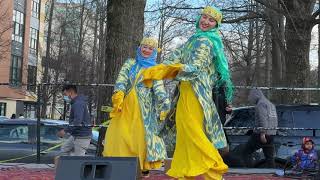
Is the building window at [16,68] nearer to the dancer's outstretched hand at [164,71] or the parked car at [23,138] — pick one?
the parked car at [23,138]

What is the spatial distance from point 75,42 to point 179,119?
40620 millimetres

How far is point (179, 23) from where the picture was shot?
22047 mm

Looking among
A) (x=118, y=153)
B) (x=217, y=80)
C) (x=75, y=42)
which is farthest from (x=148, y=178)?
(x=75, y=42)

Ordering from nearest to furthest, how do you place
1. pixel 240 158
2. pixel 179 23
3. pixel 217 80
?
pixel 217 80 → pixel 240 158 → pixel 179 23

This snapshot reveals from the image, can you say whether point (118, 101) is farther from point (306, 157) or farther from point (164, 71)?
point (306, 157)

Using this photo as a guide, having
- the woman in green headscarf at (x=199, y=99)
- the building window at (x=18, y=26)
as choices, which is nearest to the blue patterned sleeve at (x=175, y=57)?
the woman in green headscarf at (x=199, y=99)

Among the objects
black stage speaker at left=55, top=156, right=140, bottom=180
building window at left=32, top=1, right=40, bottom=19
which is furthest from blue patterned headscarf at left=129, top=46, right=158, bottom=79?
building window at left=32, top=1, right=40, bottom=19

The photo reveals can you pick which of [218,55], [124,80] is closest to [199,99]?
[218,55]

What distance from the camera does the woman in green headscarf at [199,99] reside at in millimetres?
5809

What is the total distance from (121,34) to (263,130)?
3583 millimetres

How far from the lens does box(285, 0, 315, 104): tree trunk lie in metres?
18.1

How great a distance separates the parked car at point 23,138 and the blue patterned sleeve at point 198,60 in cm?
599

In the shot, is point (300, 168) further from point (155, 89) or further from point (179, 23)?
point (179, 23)

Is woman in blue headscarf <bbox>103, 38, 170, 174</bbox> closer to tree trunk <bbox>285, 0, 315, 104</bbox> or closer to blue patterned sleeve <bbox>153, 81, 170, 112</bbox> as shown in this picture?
blue patterned sleeve <bbox>153, 81, 170, 112</bbox>
